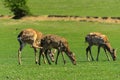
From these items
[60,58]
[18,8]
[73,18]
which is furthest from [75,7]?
[60,58]

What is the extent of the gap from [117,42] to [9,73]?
24.9 m

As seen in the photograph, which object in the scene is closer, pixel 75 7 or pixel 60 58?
pixel 60 58

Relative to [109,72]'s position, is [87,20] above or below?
below

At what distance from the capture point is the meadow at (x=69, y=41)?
46.7 feet

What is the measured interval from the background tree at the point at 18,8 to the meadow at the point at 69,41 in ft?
9.79

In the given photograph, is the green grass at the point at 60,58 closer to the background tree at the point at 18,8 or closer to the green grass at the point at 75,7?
the background tree at the point at 18,8

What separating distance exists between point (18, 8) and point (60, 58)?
137ft

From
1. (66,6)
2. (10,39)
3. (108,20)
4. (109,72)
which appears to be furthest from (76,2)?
(109,72)

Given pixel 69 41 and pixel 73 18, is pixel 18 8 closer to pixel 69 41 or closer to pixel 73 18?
pixel 73 18

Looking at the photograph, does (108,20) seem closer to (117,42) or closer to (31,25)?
(31,25)

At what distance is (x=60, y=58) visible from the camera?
26.0m

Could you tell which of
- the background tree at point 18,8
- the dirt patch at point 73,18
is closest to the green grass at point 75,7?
the background tree at point 18,8

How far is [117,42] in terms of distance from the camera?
38.1 m

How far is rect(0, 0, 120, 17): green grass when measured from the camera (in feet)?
216
